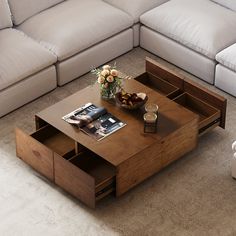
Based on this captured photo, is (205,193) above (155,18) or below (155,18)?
below

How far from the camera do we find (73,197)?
4.63 meters

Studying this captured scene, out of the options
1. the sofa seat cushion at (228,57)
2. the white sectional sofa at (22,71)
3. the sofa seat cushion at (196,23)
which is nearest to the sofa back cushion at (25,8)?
the white sectional sofa at (22,71)

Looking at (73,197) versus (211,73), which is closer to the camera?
(73,197)

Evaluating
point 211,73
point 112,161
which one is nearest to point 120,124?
point 112,161

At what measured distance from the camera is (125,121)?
15.6 feet

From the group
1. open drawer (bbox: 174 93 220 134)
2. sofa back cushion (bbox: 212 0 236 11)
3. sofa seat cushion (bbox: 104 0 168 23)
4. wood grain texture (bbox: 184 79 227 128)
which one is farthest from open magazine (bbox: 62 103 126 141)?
sofa back cushion (bbox: 212 0 236 11)

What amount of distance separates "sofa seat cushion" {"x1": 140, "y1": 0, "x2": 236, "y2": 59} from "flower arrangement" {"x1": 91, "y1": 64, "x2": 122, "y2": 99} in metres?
0.93

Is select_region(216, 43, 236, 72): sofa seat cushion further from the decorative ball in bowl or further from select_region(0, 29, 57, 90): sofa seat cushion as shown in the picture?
select_region(0, 29, 57, 90): sofa seat cushion

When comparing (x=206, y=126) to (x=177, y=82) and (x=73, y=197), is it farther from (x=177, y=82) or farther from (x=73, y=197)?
(x=73, y=197)

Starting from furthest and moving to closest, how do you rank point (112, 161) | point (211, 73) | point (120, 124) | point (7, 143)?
point (211, 73)
point (7, 143)
point (120, 124)
point (112, 161)

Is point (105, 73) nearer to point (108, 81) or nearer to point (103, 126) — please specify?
point (108, 81)

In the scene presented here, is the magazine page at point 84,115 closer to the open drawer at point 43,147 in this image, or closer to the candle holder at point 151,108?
the open drawer at point 43,147

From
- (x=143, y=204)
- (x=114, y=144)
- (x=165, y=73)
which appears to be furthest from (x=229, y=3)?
(x=143, y=204)

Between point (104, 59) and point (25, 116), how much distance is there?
0.91m
